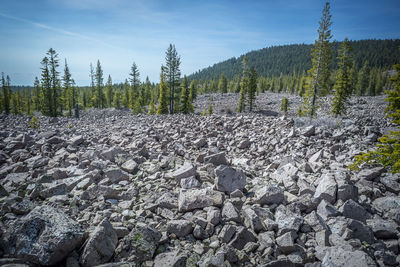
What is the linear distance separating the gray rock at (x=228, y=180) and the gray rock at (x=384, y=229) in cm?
312

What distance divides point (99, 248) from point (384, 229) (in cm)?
588

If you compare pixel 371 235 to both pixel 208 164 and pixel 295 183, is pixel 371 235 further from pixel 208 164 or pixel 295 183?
pixel 208 164

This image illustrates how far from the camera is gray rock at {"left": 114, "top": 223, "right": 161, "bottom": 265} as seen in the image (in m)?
3.52

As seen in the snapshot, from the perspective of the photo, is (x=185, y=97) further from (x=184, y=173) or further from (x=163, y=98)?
(x=184, y=173)

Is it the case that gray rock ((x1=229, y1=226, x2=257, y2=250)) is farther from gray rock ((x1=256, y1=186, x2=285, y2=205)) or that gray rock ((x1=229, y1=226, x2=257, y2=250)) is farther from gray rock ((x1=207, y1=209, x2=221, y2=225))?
gray rock ((x1=256, y1=186, x2=285, y2=205))

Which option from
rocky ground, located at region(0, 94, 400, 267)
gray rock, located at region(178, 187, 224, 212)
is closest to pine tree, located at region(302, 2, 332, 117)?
rocky ground, located at region(0, 94, 400, 267)

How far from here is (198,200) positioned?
5.02m

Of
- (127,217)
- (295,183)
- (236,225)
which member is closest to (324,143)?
(295,183)

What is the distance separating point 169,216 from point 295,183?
4.23 meters

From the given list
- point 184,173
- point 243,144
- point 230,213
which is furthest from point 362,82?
point 230,213

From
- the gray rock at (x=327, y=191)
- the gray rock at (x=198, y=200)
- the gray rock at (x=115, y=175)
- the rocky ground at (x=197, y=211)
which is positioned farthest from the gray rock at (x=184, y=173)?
the gray rock at (x=327, y=191)

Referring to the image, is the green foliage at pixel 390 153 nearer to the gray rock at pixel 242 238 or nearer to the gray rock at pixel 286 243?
the gray rock at pixel 286 243

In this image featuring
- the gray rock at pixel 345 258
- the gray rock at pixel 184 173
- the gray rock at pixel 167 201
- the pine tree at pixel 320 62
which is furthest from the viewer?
the pine tree at pixel 320 62

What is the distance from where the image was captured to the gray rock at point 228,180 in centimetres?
582
